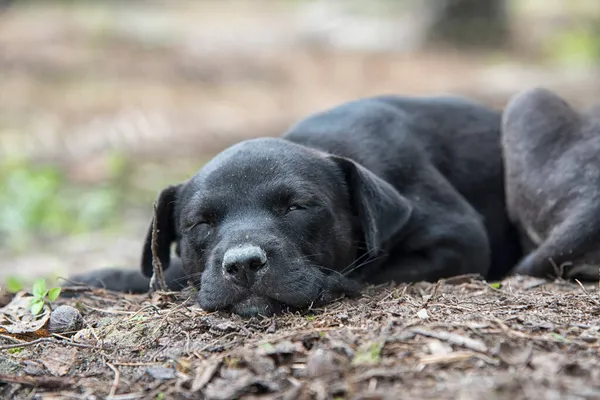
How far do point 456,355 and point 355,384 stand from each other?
0.43 m

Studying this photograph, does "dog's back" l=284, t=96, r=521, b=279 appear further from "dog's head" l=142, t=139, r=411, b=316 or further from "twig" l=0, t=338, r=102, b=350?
"twig" l=0, t=338, r=102, b=350

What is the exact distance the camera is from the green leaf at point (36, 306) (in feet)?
14.9

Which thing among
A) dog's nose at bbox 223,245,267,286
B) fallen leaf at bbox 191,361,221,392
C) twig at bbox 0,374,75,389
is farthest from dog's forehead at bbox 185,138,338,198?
twig at bbox 0,374,75,389

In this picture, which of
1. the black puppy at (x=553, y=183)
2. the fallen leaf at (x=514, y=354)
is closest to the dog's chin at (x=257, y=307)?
the fallen leaf at (x=514, y=354)

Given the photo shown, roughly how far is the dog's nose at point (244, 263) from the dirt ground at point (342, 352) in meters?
0.22

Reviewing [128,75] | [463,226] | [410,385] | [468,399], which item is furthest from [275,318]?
[128,75]

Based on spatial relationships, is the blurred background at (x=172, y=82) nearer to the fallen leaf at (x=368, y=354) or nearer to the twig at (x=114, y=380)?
the twig at (x=114, y=380)

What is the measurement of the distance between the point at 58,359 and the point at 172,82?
38.9 ft

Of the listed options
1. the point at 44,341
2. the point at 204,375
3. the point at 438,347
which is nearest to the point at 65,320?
the point at 44,341

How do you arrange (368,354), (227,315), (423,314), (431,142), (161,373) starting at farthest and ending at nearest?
(431,142)
(227,315)
(423,314)
(161,373)
(368,354)

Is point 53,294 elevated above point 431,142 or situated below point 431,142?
below

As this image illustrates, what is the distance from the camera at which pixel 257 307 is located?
13.5 ft

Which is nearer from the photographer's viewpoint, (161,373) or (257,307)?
(161,373)

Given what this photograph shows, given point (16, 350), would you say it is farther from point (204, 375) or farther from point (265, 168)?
point (265, 168)
